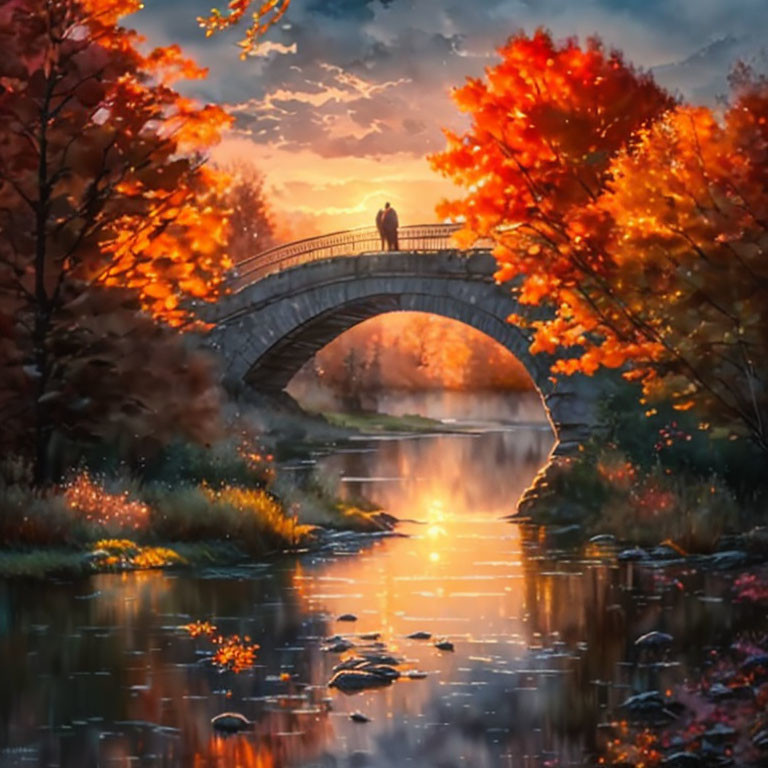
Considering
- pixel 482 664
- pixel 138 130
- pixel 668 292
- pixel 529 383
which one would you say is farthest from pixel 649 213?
pixel 529 383

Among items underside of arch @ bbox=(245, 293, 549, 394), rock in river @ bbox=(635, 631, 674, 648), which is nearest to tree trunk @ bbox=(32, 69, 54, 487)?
rock in river @ bbox=(635, 631, 674, 648)

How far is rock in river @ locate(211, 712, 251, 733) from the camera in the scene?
43.1 feet

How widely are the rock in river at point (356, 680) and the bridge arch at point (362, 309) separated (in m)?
22.4

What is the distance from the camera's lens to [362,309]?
165 feet

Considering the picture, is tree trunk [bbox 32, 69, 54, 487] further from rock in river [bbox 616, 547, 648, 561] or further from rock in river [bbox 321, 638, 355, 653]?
rock in river [bbox 616, 547, 648, 561]

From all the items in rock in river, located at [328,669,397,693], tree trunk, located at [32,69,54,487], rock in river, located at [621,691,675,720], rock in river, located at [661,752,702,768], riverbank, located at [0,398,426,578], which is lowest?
rock in river, located at [661,752,702,768]

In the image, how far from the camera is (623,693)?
575 inches

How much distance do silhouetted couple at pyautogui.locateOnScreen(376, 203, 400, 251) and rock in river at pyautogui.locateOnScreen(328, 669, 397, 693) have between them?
31697 mm

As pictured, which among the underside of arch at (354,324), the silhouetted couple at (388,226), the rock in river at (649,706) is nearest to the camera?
the rock in river at (649,706)

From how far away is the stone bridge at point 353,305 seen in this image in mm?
40616

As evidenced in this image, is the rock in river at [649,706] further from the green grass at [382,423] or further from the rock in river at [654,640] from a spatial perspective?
the green grass at [382,423]

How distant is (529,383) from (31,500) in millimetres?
77105

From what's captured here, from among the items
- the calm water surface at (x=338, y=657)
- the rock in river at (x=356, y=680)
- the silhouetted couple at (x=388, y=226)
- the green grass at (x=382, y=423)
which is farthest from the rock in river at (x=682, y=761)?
the green grass at (x=382, y=423)

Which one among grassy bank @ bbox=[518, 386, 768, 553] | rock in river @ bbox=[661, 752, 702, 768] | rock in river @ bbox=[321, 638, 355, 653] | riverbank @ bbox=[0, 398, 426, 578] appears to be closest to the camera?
rock in river @ bbox=[661, 752, 702, 768]
